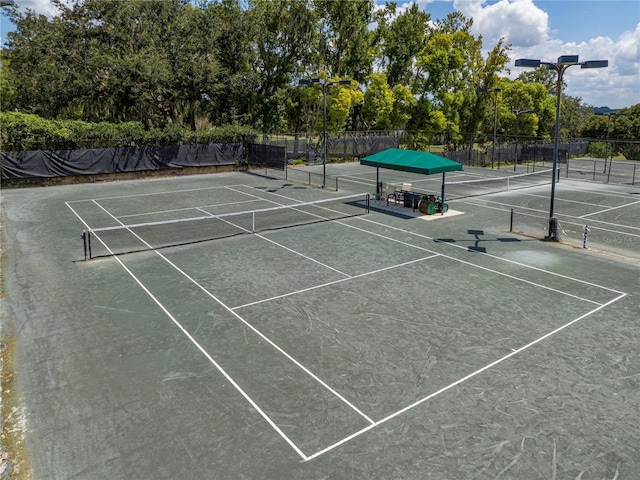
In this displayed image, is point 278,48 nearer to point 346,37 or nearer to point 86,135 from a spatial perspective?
point 346,37

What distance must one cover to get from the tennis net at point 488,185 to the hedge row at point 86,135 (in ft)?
65.6

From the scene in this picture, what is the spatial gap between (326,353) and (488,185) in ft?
97.4

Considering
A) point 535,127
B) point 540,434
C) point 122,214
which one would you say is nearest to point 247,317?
point 540,434

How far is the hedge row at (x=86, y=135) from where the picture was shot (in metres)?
34.0

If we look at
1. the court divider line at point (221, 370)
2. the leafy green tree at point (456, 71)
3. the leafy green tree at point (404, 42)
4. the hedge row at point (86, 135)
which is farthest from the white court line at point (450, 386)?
the leafy green tree at point (404, 42)

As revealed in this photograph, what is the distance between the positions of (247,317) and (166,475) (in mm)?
5954

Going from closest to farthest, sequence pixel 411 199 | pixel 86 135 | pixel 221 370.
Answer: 1. pixel 221 370
2. pixel 411 199
3. pixel 86 135

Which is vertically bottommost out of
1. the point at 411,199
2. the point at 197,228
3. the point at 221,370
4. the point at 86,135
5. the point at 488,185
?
the point at 221,370

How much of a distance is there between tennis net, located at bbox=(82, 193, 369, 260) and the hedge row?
17.2m

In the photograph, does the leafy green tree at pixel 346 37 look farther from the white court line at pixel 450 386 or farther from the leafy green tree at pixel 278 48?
the white court line at pixel 450 386

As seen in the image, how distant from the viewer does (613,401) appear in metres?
9.40

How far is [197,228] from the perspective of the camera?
906 inches

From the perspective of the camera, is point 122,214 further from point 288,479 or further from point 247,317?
point 288,479

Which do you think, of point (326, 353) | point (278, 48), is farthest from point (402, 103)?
point (326, 353)
